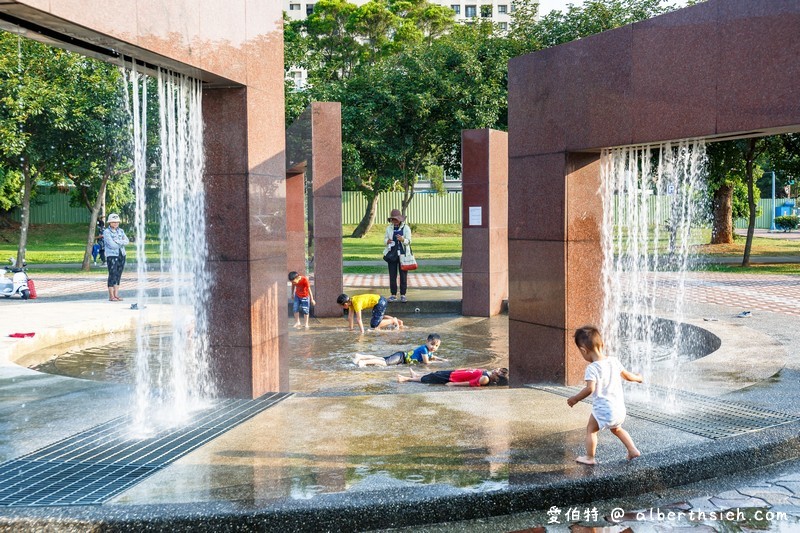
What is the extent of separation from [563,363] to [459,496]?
12.2 feet

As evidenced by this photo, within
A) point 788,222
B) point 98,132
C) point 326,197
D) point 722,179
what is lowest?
point 788,222

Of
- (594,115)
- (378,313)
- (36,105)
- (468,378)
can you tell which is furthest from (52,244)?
(594,115)

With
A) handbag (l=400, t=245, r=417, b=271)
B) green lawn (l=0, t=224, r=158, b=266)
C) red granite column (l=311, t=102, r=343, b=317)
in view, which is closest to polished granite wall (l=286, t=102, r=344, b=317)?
red granite column (l=311, t=102, r=343, b=317)

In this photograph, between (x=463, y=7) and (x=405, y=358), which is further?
(x=463, y=7)

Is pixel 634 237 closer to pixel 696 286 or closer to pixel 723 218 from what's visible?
pixel 696 286

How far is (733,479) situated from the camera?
5.86m

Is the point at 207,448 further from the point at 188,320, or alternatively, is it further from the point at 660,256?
the point at 660,256

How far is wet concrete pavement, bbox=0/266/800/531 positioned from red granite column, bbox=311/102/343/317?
7.43 metres

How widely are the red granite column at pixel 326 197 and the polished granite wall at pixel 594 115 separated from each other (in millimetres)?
7000

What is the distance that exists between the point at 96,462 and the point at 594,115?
533 cm

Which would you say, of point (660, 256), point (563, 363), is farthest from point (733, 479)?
A: point (660, 256)

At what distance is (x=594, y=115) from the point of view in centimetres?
796

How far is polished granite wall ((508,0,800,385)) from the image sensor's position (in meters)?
6.46

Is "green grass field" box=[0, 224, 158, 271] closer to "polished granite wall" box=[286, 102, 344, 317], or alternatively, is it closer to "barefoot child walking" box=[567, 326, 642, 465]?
"polished granite wall" box=[286, 102, 344, 317]
